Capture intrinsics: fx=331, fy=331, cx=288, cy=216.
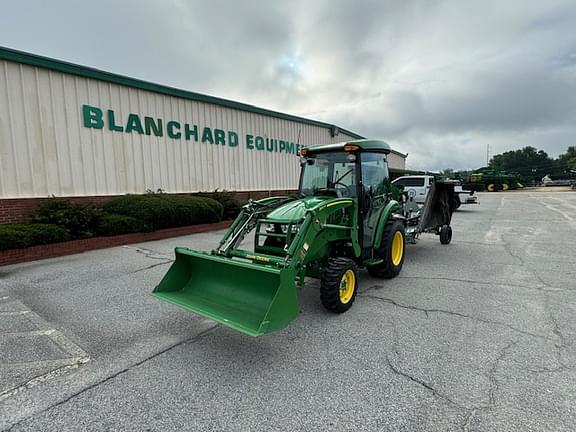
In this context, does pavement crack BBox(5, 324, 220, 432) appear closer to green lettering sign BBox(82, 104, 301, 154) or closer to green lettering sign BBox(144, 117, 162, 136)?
green lettering sign BBox(82, 104, 301, 154)

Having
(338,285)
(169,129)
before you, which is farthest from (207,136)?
(338,285)

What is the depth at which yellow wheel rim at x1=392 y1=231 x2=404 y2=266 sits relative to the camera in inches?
227

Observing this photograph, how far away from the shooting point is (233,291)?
3633 mm

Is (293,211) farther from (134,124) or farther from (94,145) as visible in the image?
(134,124)

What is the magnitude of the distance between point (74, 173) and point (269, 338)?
830cm

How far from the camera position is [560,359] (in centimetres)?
300

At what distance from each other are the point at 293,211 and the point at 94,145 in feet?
25.6

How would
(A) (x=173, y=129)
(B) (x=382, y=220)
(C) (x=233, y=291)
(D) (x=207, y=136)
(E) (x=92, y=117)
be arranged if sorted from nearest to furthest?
1. (C) (x=233, y=291)
2. (B) (x=382, y=220)
3. (E) (x=92, y=117)
4. (A) (x=173, y=129)
5. (D) (x=207, y=136)

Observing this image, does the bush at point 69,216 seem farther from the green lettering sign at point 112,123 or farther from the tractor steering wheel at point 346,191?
the tractor steering wheel at point 346,191

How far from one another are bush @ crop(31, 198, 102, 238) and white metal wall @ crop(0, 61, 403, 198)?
72cm

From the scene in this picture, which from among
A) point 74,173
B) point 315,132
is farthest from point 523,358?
point 315,132

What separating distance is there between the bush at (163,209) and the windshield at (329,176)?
5.59 meters

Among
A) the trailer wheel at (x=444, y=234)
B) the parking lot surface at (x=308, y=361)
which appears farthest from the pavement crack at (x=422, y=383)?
the trailer wheel at (x=444, y=234)

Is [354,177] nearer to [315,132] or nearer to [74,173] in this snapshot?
[74,173]
